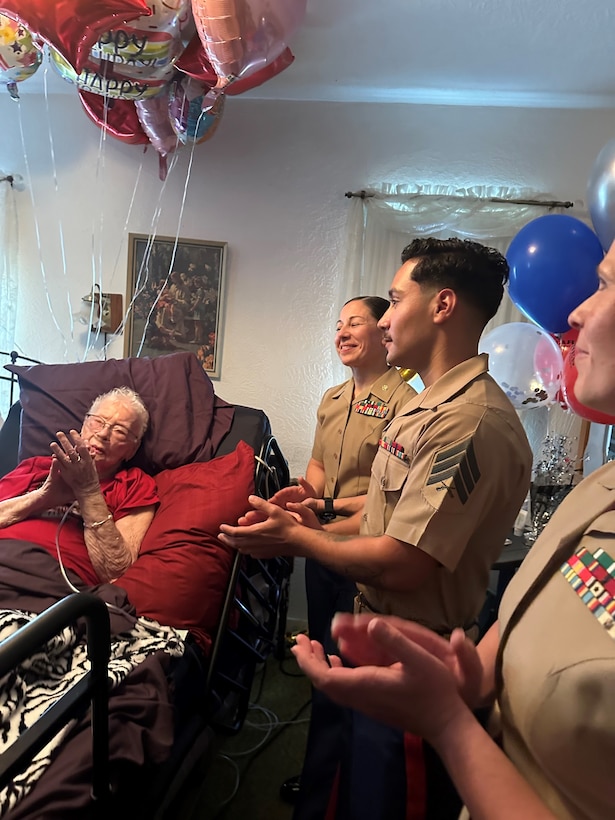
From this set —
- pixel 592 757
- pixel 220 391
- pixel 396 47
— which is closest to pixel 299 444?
pixel 220 391

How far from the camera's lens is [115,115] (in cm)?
224

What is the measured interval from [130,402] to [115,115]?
4.25 ft

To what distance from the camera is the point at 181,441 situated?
1.89m

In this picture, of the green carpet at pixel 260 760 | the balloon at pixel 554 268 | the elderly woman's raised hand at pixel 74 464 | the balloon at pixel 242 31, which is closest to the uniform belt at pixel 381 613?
the green carpet at pixel 260 760

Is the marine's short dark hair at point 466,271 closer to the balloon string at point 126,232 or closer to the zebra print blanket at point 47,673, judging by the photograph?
the zebra print blanket at point 47,673

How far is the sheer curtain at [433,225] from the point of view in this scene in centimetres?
258

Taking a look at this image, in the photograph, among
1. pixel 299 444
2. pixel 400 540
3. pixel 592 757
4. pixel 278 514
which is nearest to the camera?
pixel 592 757

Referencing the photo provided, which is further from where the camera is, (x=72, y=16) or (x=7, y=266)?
(x=7, y=266)

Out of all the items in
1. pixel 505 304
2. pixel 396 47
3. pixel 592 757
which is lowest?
pixel 592 757

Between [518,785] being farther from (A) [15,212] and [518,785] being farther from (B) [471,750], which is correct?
(A) [15,212]

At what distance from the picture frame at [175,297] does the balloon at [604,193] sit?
5.65 feet

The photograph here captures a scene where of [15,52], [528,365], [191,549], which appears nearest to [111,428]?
[191,549]

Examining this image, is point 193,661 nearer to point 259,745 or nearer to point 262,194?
point 259,745

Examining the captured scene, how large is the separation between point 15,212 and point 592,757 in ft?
10.7
